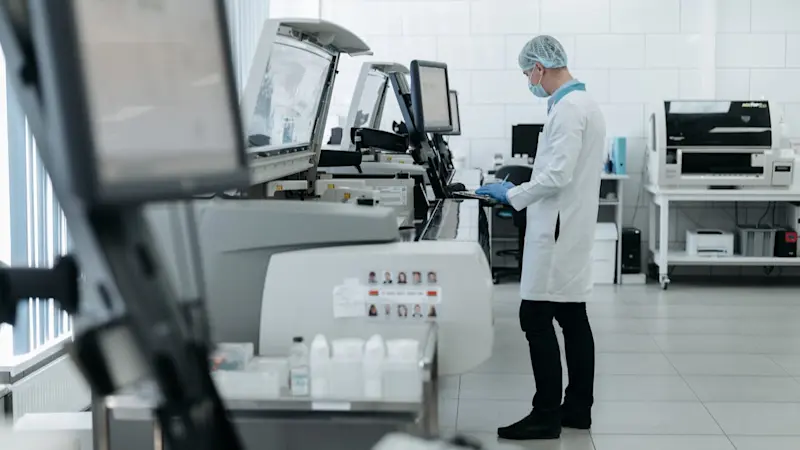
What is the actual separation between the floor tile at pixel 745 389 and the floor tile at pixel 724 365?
105 mm

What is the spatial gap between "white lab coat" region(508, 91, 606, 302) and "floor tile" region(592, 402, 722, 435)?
623mm

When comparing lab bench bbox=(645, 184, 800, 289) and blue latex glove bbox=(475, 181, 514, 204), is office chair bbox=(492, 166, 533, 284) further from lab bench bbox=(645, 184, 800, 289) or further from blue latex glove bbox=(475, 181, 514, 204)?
blue latex glove bbox=(475, 181, 514, 204)

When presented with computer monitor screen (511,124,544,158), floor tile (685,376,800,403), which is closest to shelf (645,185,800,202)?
computer monitor screen (511,124,544,158)

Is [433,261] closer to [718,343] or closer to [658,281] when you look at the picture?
[718,343]

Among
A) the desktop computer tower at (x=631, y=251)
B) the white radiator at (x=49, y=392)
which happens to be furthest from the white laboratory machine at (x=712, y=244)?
the white radiator at (x=49, y=392)

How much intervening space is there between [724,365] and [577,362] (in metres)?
1.46

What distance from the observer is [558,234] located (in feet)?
11.2

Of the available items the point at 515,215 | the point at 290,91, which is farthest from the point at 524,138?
the point at 290,91

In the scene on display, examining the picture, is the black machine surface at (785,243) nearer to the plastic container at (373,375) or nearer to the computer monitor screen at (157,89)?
the plastic container at (373,375)

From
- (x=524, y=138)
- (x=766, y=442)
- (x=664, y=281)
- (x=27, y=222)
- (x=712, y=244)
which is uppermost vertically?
(x=524, y=138)

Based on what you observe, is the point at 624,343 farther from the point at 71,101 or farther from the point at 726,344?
the point at 71,101

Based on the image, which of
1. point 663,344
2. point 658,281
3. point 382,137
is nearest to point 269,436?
point 382,137

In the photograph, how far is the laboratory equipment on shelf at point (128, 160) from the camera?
837 mm

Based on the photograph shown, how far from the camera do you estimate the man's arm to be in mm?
3355
